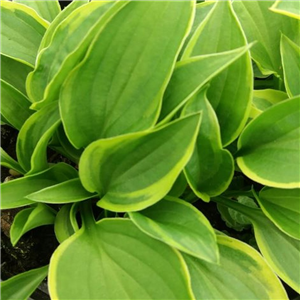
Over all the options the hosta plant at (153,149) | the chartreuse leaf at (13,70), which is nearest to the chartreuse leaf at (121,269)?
the hosta plant at (153,149)

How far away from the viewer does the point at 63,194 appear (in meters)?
0.51

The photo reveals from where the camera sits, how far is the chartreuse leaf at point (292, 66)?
57 centimetres

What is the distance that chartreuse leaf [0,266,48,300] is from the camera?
1.82 feet

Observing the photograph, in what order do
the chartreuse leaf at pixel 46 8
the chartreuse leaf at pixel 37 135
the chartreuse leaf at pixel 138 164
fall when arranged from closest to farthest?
the chartreuse leaf at pixel 138 164 → the chartreuse leaf at pixel 37 135 → the chartreuse leaf at pixel 46 8

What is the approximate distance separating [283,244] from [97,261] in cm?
25

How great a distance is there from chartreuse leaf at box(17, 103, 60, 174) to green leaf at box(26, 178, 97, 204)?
1.9 inches

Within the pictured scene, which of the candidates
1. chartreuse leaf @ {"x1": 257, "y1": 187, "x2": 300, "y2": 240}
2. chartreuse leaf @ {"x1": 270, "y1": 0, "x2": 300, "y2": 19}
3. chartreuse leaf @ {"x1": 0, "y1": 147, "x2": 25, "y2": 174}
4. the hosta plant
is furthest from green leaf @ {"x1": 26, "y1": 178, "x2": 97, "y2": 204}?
chartreuse leaf @ {"x1": 270, "y1": 0, "x2": 300, "y2": 19}

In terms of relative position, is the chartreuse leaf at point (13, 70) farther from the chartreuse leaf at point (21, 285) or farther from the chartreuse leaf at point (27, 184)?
the chartreuse leaf at point (21, 285)

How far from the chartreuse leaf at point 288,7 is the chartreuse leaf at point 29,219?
Result: 397mm

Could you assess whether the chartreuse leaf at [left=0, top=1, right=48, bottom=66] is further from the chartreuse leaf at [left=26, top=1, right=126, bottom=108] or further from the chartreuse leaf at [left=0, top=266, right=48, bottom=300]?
the chartreuse leaf at [left=0, top=266, right=48, bottom=300]

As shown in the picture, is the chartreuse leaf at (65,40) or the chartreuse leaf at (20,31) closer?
the chartreuse leaf at (65,40)

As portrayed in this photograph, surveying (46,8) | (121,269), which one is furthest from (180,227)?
(46,8)

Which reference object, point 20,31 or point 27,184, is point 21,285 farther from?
point 20,31

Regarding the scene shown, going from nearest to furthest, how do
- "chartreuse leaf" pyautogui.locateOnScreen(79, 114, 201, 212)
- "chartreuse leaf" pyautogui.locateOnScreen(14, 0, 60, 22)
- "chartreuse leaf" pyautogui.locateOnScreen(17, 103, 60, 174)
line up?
"chartreuse leaf" pyautogui.locateOnScreen(79, 114, 201, 212) → "chartreuse leaf" pyautogui.locateOnScreen(17, 103, 60, 174) → "chartreuse leaf" pyautogui.locateOnScreen(14, 0, 60, 22)
